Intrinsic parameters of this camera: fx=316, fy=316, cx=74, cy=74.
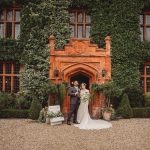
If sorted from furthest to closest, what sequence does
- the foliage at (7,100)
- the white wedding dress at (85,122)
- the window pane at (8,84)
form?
the window pane at (8,84)
the foliage at (7,100)
the white wedding dress at (85,122)

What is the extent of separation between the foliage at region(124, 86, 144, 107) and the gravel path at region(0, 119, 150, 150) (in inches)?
130

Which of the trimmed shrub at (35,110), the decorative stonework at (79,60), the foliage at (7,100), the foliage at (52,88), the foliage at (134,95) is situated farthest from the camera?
the foliage at (134,95)

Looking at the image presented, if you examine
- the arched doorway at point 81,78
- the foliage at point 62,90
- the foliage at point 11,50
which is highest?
the foliage at point 11,50

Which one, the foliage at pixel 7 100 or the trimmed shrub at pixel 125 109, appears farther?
the foliage at pixel 7 100

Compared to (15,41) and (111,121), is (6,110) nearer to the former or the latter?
(15,41)

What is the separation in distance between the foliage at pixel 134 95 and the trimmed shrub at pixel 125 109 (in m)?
1.01

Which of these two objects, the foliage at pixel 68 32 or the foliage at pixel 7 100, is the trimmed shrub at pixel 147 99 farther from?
the foliage at pixel 7 100

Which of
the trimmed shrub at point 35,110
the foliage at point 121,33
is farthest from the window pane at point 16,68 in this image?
the foliage at point 121,33

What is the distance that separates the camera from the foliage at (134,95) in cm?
1870

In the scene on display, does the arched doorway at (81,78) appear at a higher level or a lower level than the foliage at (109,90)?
higher

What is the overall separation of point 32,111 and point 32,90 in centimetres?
249

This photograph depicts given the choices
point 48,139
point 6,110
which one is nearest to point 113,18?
point 6,110

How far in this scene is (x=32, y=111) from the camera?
1697 cm

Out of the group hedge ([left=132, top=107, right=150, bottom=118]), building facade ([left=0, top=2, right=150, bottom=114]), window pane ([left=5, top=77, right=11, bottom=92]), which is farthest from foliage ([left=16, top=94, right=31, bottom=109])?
hedge ([left=132, top=107, right=150, bottom=118])
